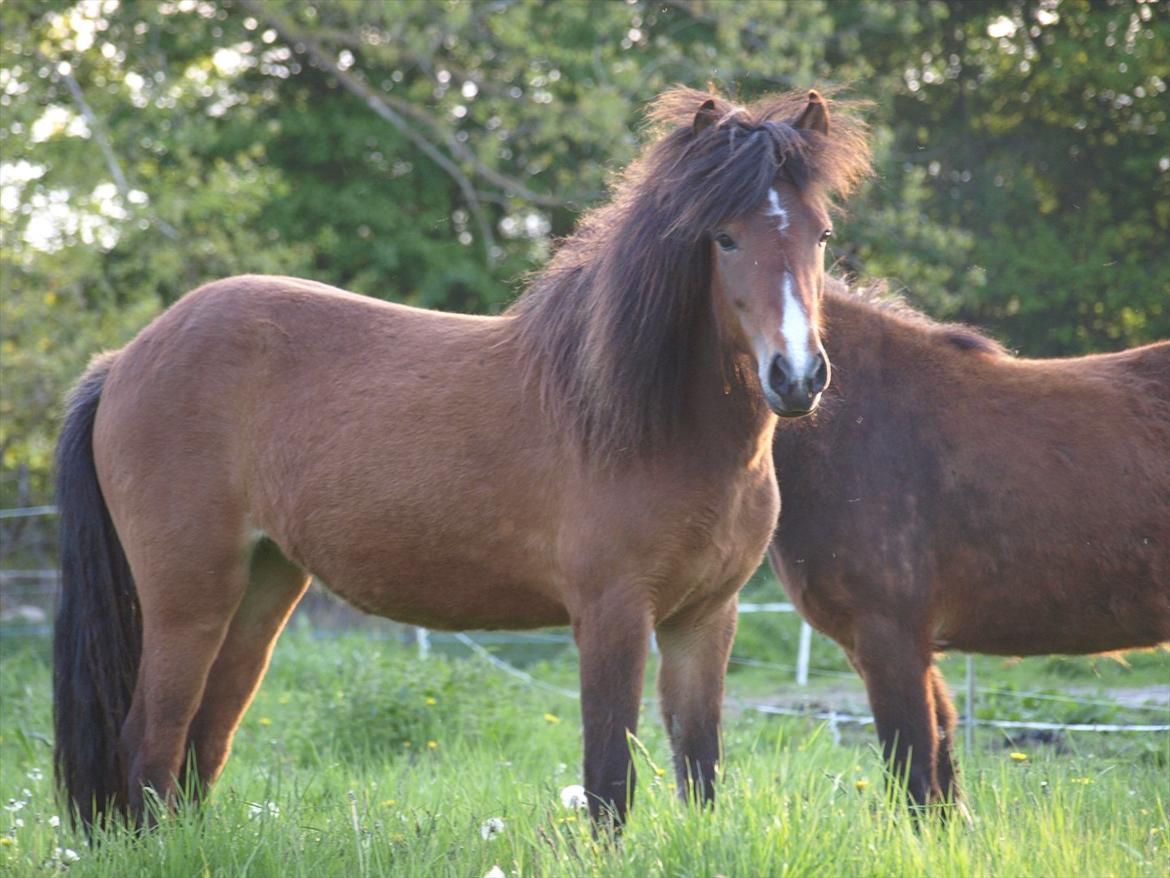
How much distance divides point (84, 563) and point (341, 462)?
1.15 meters

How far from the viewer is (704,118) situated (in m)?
3.77

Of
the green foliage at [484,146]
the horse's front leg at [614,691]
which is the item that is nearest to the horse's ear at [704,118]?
the horse's front leg at [614,691]

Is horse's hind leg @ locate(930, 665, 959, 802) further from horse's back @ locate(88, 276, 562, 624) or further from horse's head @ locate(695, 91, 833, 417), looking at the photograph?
horse's head @ locate(695, 91, 833, 417)

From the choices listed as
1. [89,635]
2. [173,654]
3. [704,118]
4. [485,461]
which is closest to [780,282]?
[704,118]

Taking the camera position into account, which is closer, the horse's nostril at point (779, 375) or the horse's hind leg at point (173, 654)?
the horse's nostril at point (779, 375)

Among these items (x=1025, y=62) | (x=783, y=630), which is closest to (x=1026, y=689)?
(x=783, y=630)

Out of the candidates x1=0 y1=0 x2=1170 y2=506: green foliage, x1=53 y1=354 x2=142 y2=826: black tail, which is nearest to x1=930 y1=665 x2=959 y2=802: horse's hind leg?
x1=53 y1=354 x2=142 y2=826: black tail

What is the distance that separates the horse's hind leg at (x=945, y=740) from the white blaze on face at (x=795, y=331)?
178 cm

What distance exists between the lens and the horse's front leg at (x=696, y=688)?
4.04m

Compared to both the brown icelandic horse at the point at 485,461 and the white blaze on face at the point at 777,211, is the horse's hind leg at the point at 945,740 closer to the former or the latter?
the brown icelandic horse at the point at 485,461

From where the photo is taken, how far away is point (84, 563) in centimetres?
459

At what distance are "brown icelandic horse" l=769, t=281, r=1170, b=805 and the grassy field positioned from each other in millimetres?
400

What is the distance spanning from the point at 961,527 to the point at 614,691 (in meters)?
1.62

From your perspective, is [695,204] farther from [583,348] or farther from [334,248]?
[334,248]
